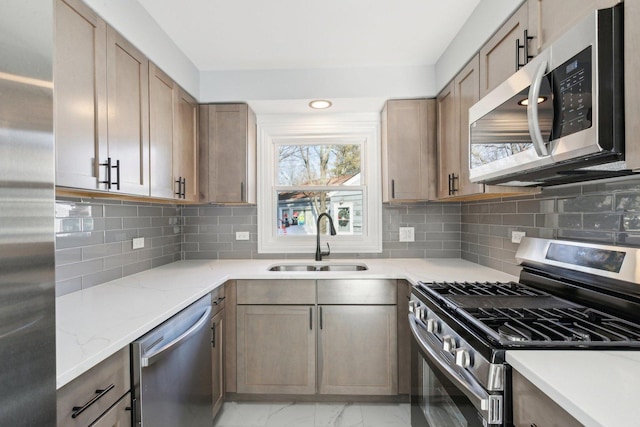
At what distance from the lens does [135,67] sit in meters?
1.62

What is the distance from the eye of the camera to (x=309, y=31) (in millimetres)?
1891

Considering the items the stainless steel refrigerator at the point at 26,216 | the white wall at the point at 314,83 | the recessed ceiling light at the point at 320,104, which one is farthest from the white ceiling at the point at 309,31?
the stainless steel refrigerator at the point at 26,216

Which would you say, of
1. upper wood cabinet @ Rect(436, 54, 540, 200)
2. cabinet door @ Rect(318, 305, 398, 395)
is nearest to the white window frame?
upper wood cabinet @ Rect(436, 54, 540, 200)

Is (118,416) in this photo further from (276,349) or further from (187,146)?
(187,146)

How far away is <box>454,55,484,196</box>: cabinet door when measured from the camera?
1751 millimetres

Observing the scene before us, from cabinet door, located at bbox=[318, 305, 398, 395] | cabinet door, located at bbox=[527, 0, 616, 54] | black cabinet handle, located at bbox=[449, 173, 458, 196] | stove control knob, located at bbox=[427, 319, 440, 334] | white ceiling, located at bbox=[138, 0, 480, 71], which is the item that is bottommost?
cabinet door, located at bbox=[318, 305, 398, 395]

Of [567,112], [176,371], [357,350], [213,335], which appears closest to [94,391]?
[176,371]

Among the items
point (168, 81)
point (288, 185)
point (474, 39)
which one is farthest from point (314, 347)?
point (474, 39)

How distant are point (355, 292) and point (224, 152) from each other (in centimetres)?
140

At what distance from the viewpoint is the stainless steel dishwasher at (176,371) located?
1.13m

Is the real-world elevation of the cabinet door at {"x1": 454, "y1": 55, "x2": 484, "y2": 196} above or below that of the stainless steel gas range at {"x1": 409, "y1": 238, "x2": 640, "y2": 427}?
above

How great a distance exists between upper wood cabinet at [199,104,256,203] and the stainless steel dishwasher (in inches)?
35.2

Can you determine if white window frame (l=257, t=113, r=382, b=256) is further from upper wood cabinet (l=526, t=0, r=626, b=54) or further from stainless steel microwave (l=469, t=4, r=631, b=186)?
upper wood cabinet (l=526, t=0, r=626, b=54)

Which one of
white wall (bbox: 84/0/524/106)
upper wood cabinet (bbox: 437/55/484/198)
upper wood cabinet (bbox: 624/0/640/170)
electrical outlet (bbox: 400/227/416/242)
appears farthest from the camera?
electrical outlet (bbox: 400/227/416/242)
